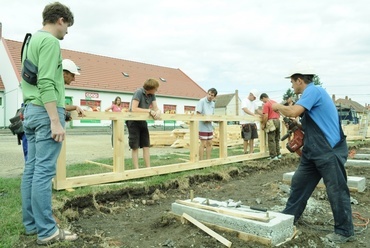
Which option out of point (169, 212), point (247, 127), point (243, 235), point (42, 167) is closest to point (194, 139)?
point (247, 127)

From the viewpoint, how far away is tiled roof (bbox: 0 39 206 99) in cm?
3123

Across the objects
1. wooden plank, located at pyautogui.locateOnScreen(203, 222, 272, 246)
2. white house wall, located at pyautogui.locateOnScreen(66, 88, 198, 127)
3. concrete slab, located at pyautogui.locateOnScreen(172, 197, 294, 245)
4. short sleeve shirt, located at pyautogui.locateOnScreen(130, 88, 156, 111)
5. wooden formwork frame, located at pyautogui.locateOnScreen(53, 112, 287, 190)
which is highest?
white house wall, located at pyautogui.locateOnScreen(66, 88, 198, 127)

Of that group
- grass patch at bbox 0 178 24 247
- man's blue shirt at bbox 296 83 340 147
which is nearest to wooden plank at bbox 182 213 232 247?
man's blue shirt at bbox 296 83 340 147

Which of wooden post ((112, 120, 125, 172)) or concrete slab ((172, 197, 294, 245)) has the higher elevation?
wooden post ((112, 120, 125, 172))

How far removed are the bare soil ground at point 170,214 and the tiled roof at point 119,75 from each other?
1002 inches

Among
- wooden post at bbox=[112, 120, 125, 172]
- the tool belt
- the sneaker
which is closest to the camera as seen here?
the sneaker

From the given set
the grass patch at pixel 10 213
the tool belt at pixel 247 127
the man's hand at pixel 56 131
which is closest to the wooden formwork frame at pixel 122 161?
the grass patch at pixel 10 213

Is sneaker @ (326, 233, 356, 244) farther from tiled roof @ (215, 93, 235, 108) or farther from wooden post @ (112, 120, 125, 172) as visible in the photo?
tiled roof @ (215, 93, 235, 108)

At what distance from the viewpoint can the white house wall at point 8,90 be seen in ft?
92.1

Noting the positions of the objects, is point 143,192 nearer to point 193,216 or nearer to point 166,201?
point 166,201

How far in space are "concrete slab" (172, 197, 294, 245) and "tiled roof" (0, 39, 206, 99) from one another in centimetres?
2773

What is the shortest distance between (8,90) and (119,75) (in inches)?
413

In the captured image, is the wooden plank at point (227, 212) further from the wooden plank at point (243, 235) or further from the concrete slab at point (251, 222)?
the wooden plank at point (243, 235)

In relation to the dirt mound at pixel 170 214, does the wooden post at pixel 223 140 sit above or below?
above
